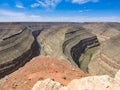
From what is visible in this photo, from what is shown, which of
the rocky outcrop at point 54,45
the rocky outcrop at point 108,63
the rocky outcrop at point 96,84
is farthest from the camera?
the rocky outcrop at point 54,45

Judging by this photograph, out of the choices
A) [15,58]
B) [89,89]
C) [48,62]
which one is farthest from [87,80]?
[15,58]

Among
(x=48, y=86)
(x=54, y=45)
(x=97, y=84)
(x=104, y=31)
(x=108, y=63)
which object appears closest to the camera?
(x=97, y=84)

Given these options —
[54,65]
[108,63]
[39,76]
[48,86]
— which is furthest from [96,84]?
[108,63]

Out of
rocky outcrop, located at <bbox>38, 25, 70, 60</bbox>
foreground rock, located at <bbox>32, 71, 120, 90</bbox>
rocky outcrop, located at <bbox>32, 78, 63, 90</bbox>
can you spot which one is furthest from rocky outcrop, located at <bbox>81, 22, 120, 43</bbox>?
foreground rock, located at <bbox>32, 71, 120, 90</bbox>

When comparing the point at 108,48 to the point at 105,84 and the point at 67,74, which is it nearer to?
the point at 67,74

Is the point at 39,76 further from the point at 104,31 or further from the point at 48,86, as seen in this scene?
the point at 104,31

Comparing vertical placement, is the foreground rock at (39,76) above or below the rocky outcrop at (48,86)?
below

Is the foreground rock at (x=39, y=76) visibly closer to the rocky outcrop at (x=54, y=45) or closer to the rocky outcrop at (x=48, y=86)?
the rocky outcrop at (x=48, y=86)


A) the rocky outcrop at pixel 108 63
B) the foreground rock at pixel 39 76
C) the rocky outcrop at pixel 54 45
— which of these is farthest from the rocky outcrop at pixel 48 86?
the rocky outcrop at pixel 108 63

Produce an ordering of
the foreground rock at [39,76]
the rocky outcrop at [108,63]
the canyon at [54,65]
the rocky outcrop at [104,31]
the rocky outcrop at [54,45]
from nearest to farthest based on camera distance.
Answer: the foreground rock at [39,76] → the canyon at [54,65] → the rocky outcrop at [108,63] → the rocky outcrop at [54,45] → the rocky outcrop at [104,31]

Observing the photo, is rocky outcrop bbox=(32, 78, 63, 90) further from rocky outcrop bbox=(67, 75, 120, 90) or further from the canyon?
rocky outcrop bbox=(67, 75, 120, 90)

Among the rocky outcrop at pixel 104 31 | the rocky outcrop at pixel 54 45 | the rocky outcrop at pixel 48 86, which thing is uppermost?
the rocky outcrop at pixel 48 86
